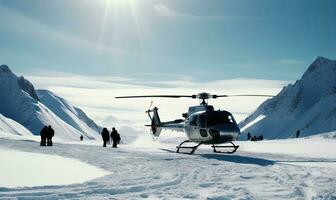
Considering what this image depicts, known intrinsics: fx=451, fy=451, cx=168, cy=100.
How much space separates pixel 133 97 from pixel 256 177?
13493 millimetres

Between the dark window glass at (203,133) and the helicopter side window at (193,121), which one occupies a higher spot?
the helicopter side window at (193,121)

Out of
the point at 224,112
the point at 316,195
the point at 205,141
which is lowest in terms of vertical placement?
the point at 316,195

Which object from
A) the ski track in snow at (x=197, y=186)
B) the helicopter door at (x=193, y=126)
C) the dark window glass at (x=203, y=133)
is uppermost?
the helicopter door at (x=193, y=126)

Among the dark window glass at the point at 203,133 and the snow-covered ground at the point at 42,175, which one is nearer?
the snow-covered ground at the point at 42,175

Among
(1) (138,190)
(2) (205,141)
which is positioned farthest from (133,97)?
(1) (138,190)

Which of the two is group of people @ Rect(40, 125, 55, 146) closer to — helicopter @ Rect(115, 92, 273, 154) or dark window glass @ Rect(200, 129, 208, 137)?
helicopter @ Rect(115, 92, 273, 154)

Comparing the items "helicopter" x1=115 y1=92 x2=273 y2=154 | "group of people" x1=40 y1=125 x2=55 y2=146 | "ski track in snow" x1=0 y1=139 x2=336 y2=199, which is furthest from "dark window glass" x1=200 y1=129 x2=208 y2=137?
"group of people" x1=40 y1=125 x2=55 y2=146

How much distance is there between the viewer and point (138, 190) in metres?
10.1

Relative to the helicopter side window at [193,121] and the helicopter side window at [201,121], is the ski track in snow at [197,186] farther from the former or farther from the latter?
the helicopter side window at [193,121]

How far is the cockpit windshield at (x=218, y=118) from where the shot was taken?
2333 cm

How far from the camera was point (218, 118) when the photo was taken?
23422mm

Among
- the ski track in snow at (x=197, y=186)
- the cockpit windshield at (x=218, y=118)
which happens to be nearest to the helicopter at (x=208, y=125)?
the cockpit windshield at (x=218, y=118)

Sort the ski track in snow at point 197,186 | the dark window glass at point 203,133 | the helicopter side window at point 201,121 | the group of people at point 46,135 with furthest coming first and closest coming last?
the group of people at point 46,135 → the helicopter side window at point 201,121 → the dark window glass at point 203,133 → the ski track in snow at point 197,186

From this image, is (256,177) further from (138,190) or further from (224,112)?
(224,112)
